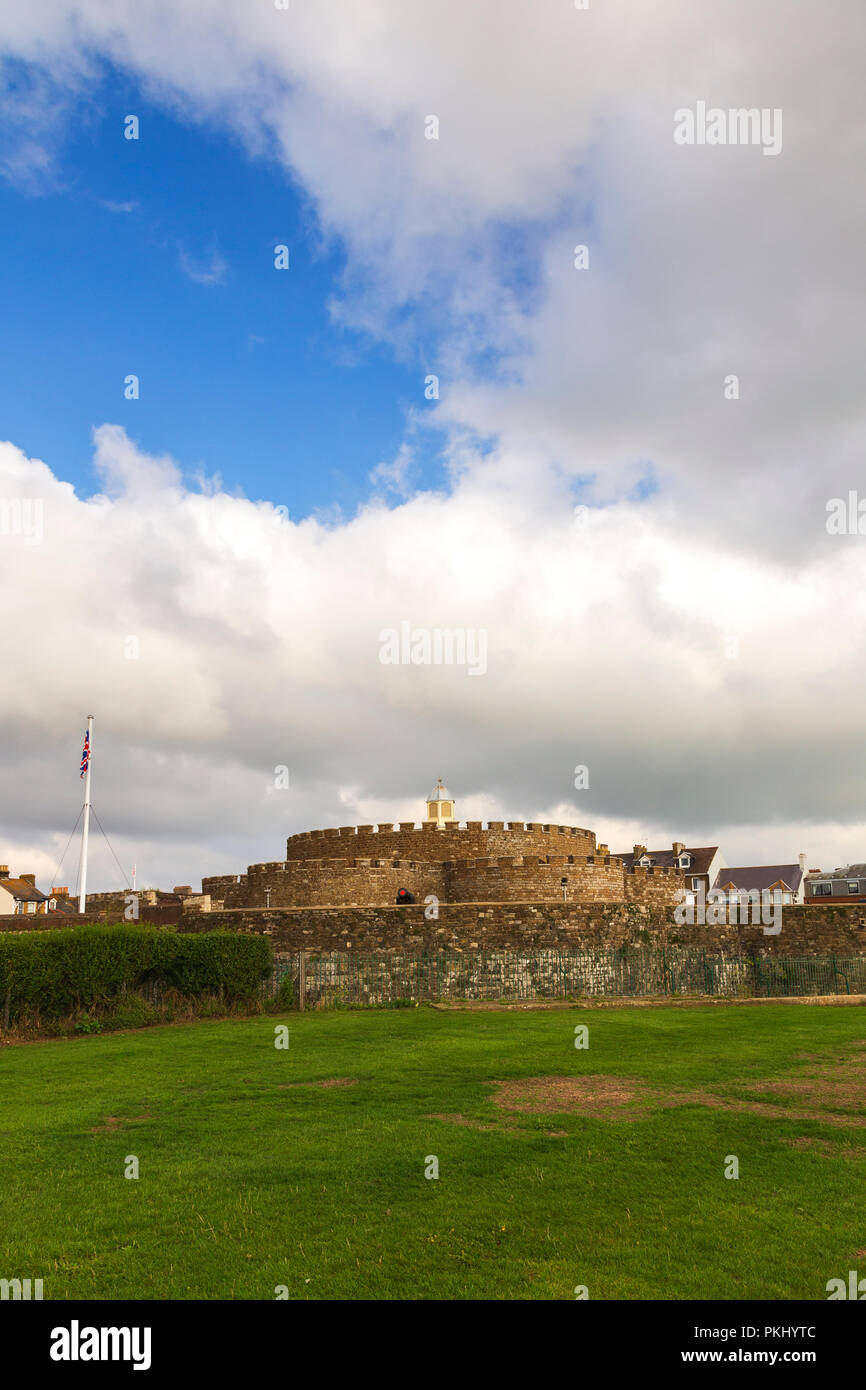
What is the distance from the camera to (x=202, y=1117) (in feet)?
36.3

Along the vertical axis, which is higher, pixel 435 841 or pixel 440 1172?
pixel 435 841

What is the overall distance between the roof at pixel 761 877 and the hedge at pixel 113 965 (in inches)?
2183

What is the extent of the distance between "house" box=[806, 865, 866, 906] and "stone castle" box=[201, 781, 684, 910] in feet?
150

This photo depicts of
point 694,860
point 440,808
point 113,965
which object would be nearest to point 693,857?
point 694,860

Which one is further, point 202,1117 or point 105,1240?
point 202,1117

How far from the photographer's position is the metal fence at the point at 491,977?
24.0 metres

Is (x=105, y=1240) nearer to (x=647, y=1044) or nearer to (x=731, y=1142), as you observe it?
(x=731, y=1142)

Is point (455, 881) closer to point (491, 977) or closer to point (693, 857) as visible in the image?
point (491, 977)

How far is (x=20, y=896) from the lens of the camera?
212 ft

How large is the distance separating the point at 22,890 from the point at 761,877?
2339 inches

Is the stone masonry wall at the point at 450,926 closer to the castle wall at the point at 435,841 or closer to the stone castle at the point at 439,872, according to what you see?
the stone castle at the point at 439,872

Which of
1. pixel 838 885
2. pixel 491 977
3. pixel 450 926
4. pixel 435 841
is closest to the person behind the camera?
pixel 491 977
